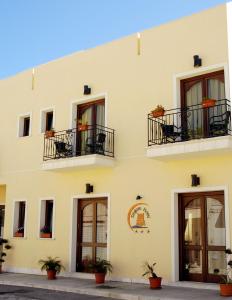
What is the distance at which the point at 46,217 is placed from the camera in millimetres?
16312

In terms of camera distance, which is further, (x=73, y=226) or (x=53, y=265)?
(x=73, y=226)

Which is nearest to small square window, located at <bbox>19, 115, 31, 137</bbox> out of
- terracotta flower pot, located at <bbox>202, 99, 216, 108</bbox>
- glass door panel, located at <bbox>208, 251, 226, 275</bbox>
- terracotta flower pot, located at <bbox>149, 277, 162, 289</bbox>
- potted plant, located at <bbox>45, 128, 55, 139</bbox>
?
potted plant, located at <bbox>45, 128, 55, 139</bbox>

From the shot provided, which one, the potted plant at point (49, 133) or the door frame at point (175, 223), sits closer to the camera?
the door frame at point (175, 223)

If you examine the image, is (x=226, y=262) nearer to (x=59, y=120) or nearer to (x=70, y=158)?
(x=70, y=158)

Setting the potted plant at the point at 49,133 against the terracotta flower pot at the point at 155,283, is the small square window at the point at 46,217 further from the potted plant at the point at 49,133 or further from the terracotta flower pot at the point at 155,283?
the terracotta flower pot at the point at 155,283

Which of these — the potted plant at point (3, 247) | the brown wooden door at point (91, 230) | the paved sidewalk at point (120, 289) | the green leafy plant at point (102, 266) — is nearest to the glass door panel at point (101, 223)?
the brown wooden door at point (91, 230)

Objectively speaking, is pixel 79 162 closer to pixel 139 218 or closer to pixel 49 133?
pixel 49 133

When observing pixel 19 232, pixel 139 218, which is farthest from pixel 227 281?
pixel 19 232

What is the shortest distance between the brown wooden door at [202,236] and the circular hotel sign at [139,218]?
3.34ft

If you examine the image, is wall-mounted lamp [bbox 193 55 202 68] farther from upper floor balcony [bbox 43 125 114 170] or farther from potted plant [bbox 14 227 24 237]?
potted plant [bbox 14 227 24 237]

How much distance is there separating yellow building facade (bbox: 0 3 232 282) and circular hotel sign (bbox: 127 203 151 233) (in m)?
0.04

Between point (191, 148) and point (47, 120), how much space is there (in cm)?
712

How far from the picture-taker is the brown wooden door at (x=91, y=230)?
1450 centimetres

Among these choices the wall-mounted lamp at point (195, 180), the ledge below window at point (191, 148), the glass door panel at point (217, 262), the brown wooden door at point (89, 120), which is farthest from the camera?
the brown wooden door at point (89, 120)
